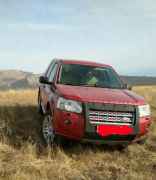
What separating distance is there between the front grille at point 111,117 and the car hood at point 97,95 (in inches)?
7.8

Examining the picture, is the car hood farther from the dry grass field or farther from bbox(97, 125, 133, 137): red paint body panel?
the dry grass field

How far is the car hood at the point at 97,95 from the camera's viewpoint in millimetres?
6977

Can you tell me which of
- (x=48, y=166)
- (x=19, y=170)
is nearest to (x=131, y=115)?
(x=48, y=166)

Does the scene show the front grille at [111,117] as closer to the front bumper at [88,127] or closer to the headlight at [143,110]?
the front bumper at [88,127]

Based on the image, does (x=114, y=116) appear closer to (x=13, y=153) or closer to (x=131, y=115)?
(x=131, y=115)

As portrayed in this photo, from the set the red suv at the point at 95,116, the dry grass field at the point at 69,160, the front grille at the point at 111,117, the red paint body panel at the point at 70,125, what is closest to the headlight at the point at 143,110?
the red suv at the point at 95,116

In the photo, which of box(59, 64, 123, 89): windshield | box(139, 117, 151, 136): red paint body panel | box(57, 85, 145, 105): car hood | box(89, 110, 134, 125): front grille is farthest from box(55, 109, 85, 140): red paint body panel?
box(59, 64, 123, 89): windshield

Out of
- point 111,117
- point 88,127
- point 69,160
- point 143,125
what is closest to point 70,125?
point 88,127

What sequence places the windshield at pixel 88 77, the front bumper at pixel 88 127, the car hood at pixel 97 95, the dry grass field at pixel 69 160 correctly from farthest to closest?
1. the windshield at pixel 88 77
2. the car hood at pixel 97 95
3. the front bumper at pixel 88 127
4. the dry grass field at pixel 69 160

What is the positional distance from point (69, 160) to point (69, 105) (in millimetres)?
947

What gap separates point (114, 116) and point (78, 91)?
90 cm

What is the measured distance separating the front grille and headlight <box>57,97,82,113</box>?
8.9 inches

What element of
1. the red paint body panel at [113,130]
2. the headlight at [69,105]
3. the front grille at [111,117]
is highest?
the headlight at [69,105]

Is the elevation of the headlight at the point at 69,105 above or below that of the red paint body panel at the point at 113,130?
above
